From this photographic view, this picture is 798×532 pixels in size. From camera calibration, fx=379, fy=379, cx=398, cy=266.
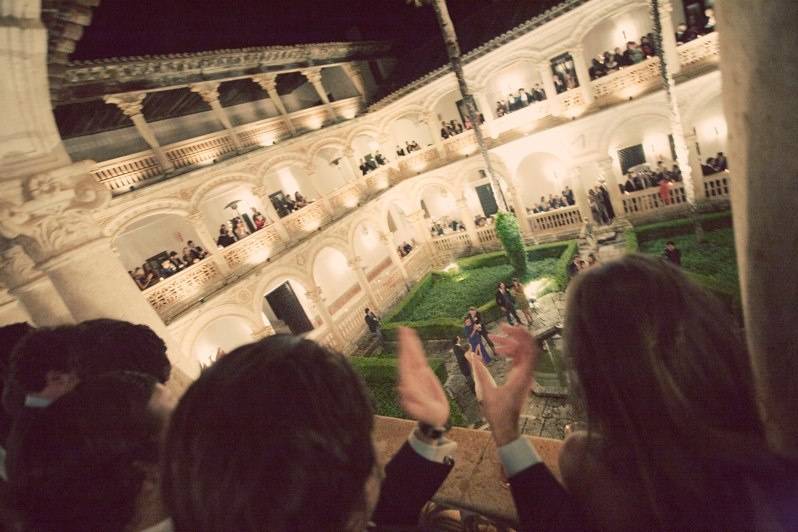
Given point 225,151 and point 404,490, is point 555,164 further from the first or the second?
point 404,490

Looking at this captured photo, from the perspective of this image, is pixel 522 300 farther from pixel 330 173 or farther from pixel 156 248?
pixel 156 248

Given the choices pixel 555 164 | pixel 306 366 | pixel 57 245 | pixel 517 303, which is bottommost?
pixel 517 303

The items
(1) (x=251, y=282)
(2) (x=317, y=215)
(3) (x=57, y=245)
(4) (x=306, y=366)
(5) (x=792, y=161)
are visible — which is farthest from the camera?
(2) (x=317, y=215)

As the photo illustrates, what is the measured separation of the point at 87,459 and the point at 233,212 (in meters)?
16.7

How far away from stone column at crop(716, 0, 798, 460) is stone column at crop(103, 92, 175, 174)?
46.1ft

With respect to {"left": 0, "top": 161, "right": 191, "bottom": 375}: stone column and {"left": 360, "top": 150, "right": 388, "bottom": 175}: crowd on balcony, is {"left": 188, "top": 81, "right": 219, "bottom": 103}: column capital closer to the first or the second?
{"left": 360, "top": 150, "right": 388, "bottom": 175}: crowd on balcony

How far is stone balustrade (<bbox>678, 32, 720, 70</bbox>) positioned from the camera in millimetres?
12648

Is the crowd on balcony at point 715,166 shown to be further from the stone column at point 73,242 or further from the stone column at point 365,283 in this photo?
the stone column at point 73,242

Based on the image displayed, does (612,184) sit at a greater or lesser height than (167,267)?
lesser

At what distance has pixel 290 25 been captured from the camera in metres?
19.5

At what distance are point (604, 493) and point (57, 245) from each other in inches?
154

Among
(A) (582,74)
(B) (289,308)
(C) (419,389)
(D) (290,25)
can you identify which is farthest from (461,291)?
(D) (290,25)

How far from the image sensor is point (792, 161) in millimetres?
917

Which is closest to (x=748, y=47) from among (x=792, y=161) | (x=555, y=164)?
(x=792, y=161)
